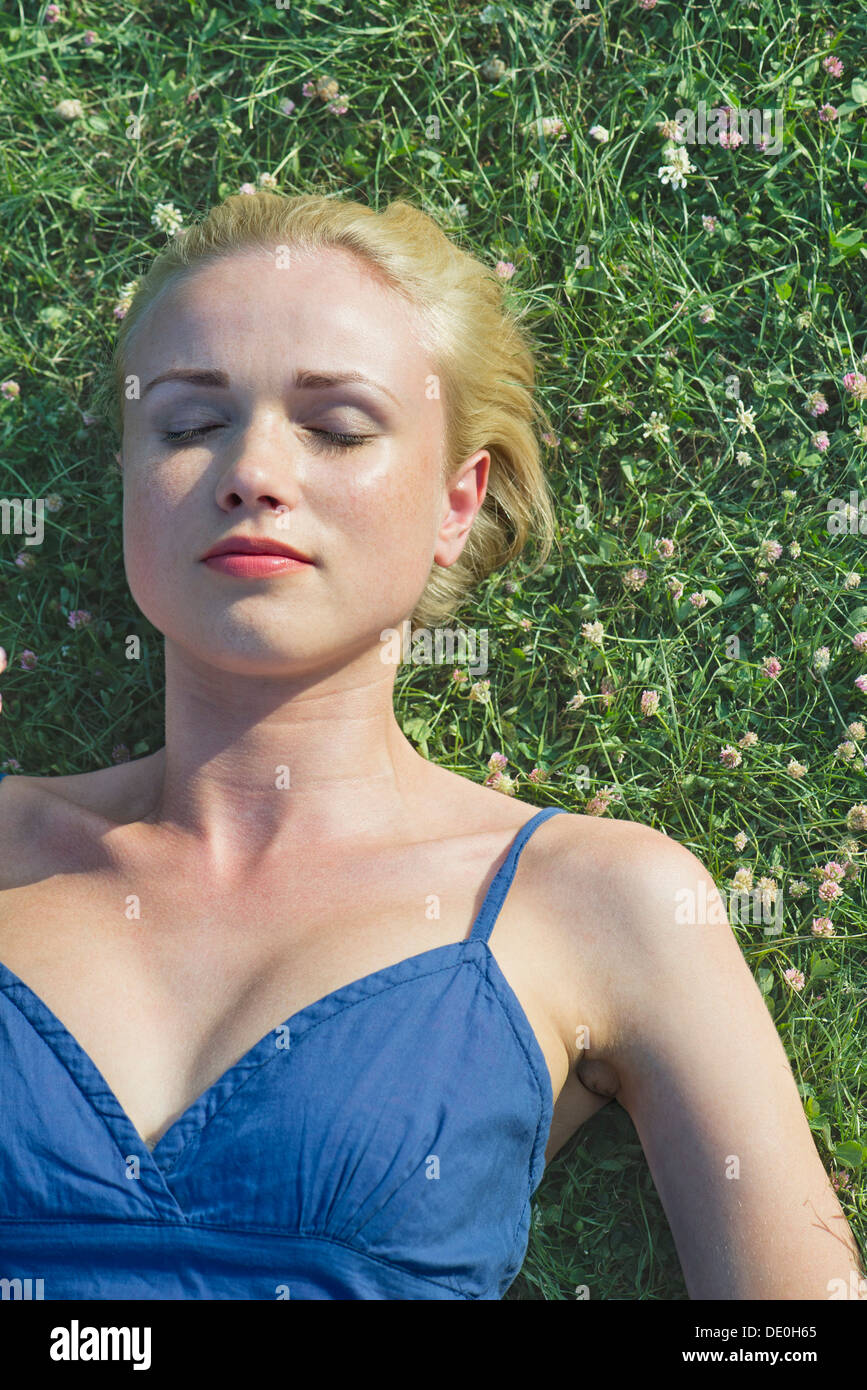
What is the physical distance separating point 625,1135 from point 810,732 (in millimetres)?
1191

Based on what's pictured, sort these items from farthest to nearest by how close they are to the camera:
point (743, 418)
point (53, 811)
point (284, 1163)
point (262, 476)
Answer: point (743, 418) < point (53, 811) < point (262, 476) < point (284, 1163)

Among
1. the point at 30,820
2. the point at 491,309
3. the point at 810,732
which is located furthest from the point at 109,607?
the point at 810,732

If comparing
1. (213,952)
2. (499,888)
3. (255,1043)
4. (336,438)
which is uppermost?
(336,438)

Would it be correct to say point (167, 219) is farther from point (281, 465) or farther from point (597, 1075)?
point (597, 1075)

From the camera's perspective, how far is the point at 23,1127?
7.79 ft

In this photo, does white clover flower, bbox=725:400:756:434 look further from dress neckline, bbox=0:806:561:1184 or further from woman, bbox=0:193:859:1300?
dress neckline, bbox=0:806:561:1184

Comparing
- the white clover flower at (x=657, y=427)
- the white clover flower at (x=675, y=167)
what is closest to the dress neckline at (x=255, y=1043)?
the white clover flower at (x=657, y=427)

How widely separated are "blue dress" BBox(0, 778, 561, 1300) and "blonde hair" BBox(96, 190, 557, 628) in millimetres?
1284

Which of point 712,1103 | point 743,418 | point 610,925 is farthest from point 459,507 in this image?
point 712,1103

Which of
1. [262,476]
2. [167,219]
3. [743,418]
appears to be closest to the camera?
[262,476]

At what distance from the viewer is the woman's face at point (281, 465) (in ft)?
8.37

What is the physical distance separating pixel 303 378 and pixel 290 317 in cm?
16

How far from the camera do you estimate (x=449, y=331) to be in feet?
9.56

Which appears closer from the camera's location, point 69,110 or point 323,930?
point 323,930
